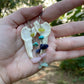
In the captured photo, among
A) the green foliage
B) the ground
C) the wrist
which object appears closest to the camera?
the wrist

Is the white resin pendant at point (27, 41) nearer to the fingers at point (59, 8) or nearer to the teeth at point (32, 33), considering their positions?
the teeth at point (32, 33)

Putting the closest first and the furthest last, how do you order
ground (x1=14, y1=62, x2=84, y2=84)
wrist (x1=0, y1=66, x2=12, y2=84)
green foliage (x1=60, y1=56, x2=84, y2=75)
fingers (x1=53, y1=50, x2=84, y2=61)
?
wrist (x1=0, y1=66, x2=12, y2=84), fingers (x1=53, y1=50, x2=84, y2=61), ground (x1=14, y1=62, x2=84, y2=84), green foliage (x1=60, y1=56, x2=84, y2=75)

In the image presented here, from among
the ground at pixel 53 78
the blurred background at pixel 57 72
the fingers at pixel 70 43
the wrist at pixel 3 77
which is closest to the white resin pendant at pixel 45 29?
the fingers at pixel 70 43

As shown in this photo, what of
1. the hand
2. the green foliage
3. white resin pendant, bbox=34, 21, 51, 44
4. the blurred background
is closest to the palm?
the hand

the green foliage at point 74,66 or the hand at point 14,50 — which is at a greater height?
the hand at point 14,50

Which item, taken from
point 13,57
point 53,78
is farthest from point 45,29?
point 53,78

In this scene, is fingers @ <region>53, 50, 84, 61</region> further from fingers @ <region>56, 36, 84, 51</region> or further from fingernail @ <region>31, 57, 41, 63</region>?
fingernail @ <region>31, 57, 41, 63</region>

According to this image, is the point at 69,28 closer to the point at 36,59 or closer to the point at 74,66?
the point at 36,59
